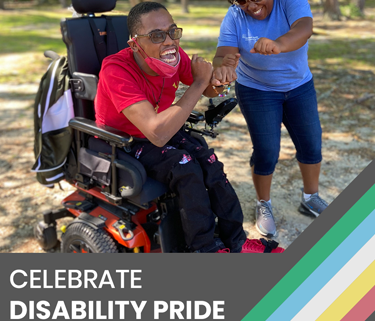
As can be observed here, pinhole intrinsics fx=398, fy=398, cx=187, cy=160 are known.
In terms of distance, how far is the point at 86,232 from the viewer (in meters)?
2.63

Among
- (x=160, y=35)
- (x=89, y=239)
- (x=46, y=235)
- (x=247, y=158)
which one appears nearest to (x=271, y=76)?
(x=160, y=35)

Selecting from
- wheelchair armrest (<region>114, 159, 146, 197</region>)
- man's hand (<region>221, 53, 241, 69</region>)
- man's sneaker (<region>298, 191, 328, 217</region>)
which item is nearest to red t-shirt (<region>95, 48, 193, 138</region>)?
wheelchair armrest (<region>114, 159, 146, 197</region>)

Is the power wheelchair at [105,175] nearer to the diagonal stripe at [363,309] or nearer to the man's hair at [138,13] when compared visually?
the man's hair at [138,13]

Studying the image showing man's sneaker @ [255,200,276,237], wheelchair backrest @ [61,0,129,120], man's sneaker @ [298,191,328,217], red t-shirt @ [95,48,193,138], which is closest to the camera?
red t-shirt @ [95,48,193,138]

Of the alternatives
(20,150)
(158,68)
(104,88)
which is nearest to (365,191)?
(158,68)

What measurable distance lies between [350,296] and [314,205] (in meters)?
1.37

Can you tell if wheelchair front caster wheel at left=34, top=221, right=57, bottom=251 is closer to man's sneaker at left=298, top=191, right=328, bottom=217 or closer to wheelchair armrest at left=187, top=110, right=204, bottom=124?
wheelchair armrest at left=187, top=110, right=204, bottom=124

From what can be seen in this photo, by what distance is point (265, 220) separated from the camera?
3.28 meters

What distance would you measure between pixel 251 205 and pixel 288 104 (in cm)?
113

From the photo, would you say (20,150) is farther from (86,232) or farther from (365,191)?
(365,191)

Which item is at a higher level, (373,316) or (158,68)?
(158,68)

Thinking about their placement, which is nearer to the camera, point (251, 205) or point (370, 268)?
point (370, 268)

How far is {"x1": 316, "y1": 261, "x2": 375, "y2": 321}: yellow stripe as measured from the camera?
6.78ft

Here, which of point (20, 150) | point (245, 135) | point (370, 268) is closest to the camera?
point (370, 268)
